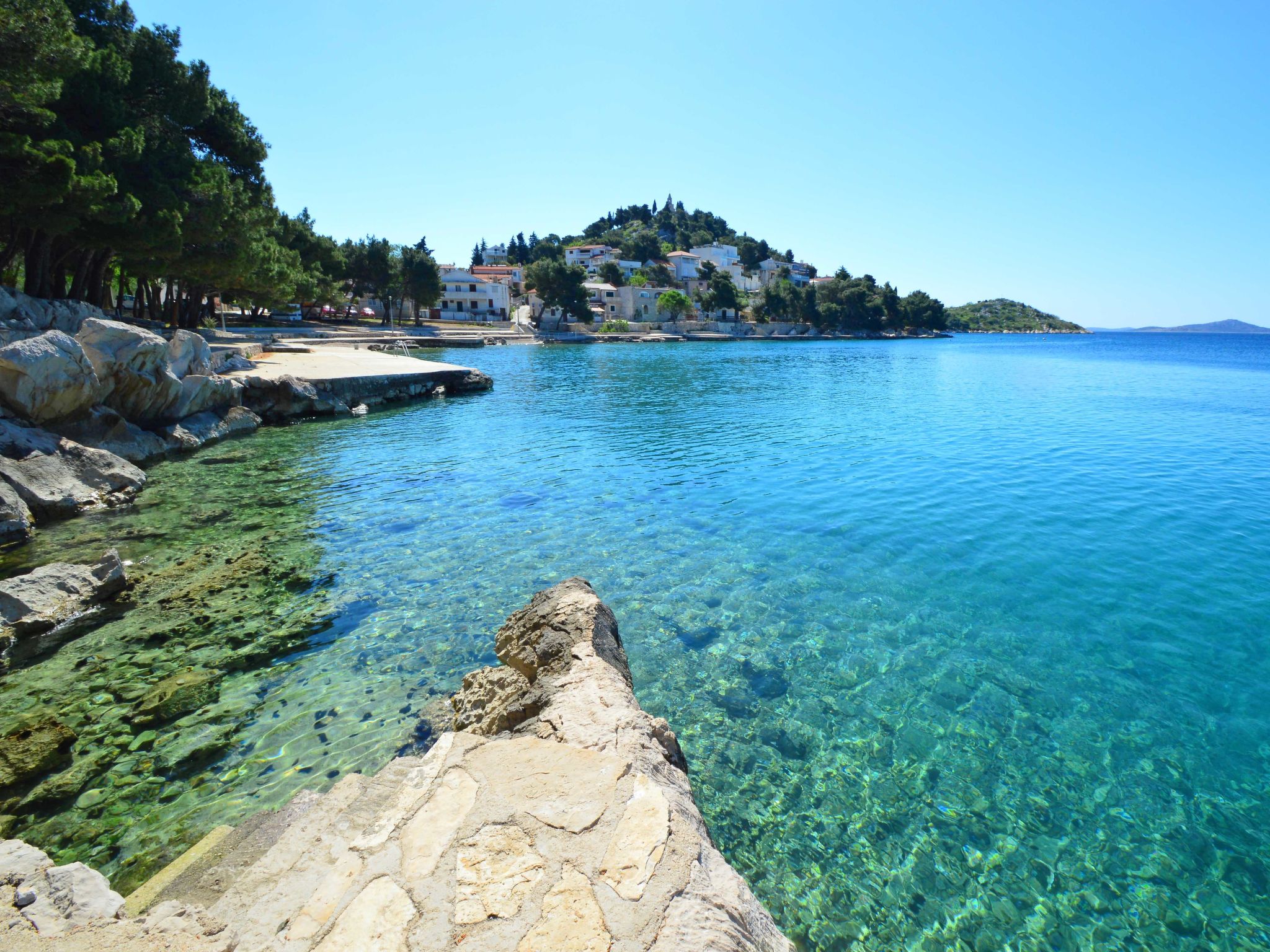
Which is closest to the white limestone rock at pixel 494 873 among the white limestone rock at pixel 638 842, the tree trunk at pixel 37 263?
the white limestone rock at pixel 638 842

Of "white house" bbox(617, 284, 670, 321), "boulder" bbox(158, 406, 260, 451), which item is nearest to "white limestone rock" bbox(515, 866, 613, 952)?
"boulder" bbox(158, 406, 260, 451)

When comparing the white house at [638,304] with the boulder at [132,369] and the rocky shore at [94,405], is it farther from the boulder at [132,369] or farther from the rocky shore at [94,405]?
the boulder at [132,369]

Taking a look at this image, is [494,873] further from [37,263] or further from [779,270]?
[779,270]

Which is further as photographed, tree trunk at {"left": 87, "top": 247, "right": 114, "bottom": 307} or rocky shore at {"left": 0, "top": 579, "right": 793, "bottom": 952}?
tree trunk at {"left": 87, "top": 247, "right": 114, "bottom": 307}

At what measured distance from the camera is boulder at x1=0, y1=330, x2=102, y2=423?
12859mm

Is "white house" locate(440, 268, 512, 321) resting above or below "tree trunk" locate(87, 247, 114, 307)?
above

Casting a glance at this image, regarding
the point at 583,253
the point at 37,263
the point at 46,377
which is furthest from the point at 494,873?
the point at 583,253

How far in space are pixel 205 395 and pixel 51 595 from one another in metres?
14.6

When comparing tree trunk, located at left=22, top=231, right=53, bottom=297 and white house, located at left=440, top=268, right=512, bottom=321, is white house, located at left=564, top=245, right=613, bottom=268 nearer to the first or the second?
white house, located at left=440, top=268, right=512, bottom=321

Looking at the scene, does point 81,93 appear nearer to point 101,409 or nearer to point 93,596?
point 101,409

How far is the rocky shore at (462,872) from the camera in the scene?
9.24 feet

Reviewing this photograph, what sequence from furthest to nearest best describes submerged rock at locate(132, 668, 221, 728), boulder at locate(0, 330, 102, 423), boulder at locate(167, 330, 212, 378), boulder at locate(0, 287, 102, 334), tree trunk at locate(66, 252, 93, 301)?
tree trunk at locate(66, 252, 93, 301) < boulder at locate(167, 330, 212, 378) < boulder at locate(0, 287, 102, 334) < boulder at locate(0, 330, 102, 423) < submerged rock at locate(132, 668, 221, 728)

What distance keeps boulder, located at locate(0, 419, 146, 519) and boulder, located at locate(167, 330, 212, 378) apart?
19.2ft

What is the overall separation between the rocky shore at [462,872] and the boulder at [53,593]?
5.54 metres
